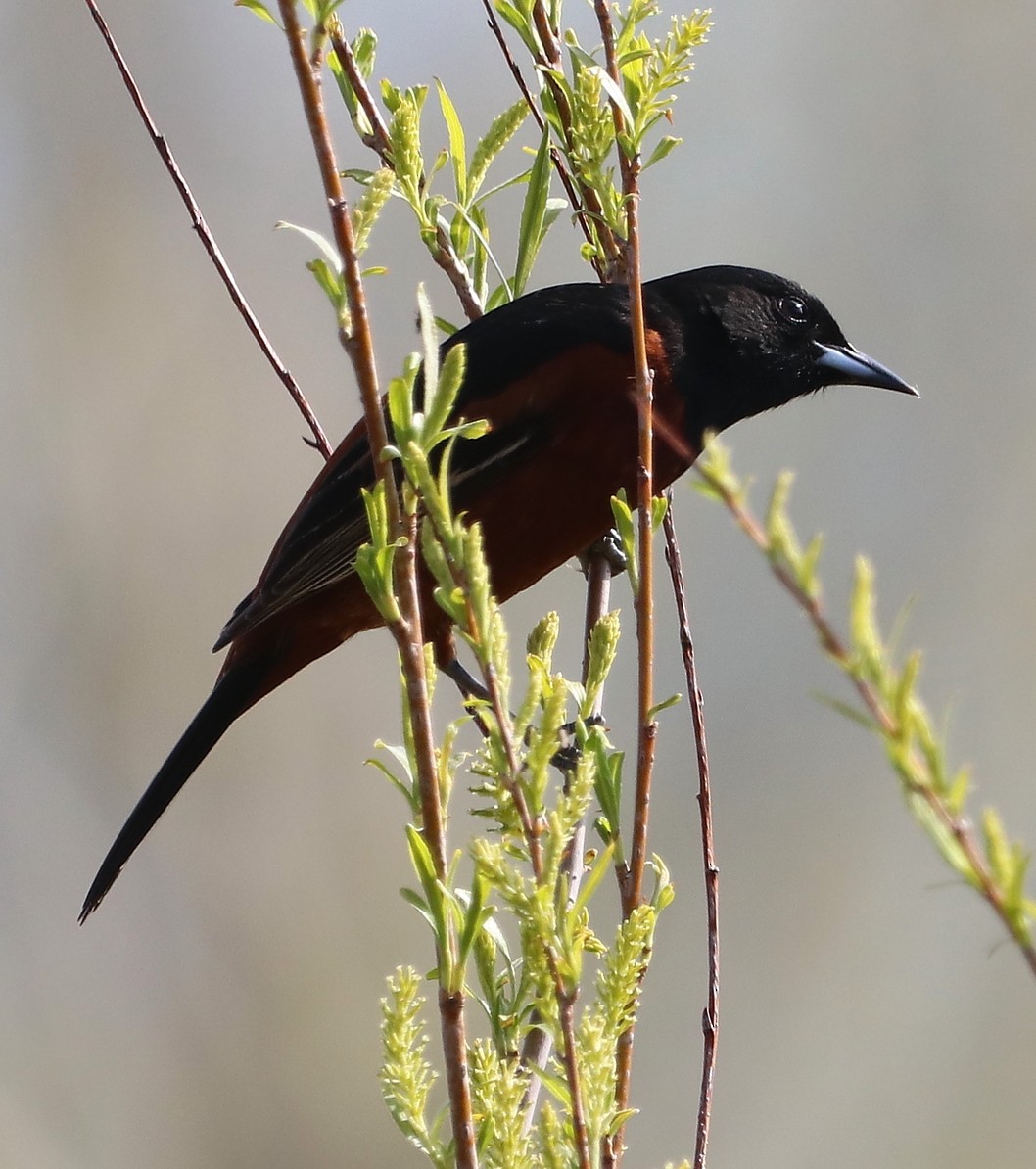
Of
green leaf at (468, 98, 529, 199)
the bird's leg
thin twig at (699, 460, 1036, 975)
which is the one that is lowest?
thin twig at (699, 460, 1036, 975)

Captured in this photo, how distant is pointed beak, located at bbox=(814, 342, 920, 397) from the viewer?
317 cm

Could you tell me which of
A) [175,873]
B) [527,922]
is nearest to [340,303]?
[527,922]

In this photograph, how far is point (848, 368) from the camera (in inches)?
126

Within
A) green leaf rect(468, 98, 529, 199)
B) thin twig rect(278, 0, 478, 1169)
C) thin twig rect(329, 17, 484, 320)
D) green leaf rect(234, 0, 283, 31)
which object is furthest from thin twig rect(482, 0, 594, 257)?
thin twig rect(278, 0, 478, 1169)

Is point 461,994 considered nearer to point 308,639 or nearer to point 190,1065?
point 308,639

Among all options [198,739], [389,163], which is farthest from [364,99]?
[198,739]

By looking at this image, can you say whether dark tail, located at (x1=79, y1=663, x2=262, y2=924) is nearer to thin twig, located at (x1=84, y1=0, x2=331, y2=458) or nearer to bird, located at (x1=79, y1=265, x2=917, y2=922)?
bird, located at (x1=79, y1=265, x2=917, y2=922)

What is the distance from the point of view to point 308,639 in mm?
3008

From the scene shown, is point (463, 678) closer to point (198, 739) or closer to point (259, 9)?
point (198, 739)

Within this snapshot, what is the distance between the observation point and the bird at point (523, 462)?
2.75 metres

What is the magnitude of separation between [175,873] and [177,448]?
184cm

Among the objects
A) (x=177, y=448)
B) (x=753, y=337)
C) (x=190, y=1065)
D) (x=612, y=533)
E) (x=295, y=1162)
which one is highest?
(x=177, y=448)

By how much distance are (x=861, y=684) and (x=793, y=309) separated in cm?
272

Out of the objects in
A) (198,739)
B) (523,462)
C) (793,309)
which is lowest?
(198,739)
